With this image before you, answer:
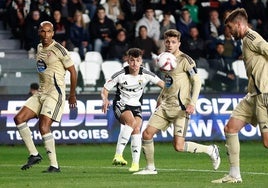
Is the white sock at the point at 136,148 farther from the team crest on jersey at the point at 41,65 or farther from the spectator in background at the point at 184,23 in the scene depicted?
the spectator in background at the point at 184,23

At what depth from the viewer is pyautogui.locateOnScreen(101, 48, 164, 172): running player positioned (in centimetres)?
1772

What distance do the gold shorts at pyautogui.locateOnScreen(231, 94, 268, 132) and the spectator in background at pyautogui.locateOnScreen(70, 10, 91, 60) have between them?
46.7ft

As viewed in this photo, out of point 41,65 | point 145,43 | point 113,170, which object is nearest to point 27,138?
point 41,65

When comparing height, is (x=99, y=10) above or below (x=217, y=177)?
above

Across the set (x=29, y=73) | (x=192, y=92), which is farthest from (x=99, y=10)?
(x=192, y=92)

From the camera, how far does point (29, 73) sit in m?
25.2

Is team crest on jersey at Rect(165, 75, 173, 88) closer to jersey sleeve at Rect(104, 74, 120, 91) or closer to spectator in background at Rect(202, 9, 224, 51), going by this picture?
jersey sleeve at Rect(104, 74, 120, 91)

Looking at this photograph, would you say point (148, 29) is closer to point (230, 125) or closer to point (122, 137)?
point (122, 137)

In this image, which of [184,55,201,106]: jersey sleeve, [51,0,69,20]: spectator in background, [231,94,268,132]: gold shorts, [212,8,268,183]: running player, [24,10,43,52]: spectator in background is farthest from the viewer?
[51,0,69,20]: spectator in background

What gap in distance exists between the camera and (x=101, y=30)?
94.0 feet

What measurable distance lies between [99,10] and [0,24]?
3.14m

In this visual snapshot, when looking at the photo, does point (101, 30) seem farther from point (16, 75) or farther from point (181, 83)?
point (181, 83)

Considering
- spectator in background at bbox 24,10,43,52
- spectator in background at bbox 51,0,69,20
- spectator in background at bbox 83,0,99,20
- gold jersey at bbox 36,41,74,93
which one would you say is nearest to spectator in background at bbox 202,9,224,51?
spectator in background at bbox 83,0,99,20

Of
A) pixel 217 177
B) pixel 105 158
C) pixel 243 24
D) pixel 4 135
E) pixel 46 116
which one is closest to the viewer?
pixel 243 24
